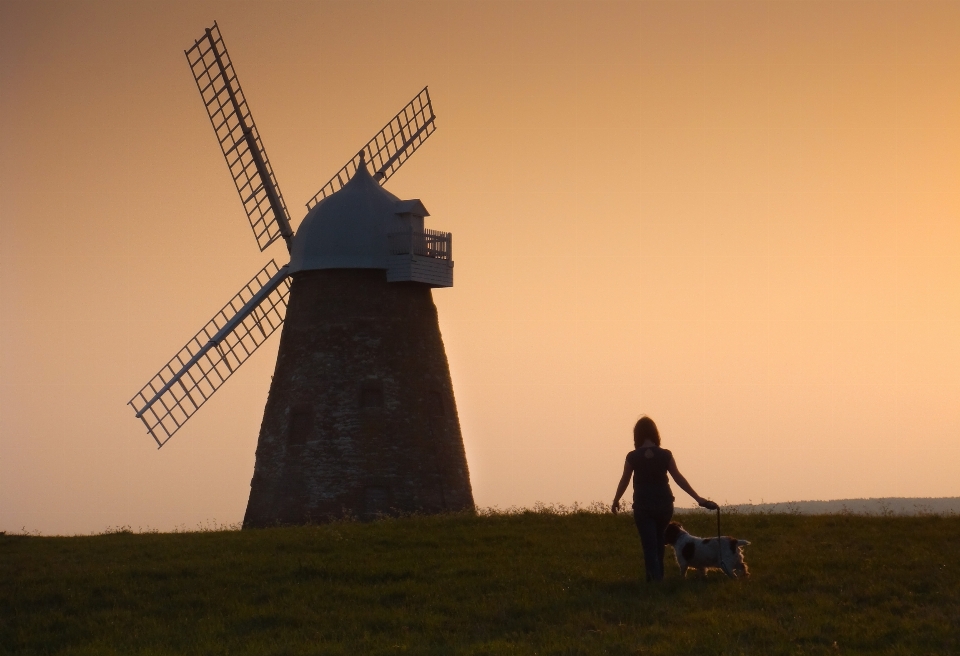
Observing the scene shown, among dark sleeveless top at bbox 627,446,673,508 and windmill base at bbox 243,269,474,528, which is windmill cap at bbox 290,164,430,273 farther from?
dark sleeveless top at bbox 627,446,673,508

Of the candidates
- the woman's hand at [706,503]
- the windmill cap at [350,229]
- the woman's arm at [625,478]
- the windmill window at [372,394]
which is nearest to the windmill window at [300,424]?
the windmill window at [372,394]

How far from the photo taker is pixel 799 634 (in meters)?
14.0

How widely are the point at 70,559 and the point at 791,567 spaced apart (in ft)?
40.7

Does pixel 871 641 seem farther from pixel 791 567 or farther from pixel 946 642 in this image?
pixel 791 567

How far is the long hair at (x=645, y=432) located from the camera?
16453mm

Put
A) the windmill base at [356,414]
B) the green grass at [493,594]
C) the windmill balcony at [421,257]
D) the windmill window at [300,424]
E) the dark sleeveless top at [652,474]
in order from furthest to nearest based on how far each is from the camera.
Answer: the windmill balcony at [421,257], the windmill window at [300,424], the windmill base at [356,414], the dark sleeveless top at [652,474], the green grass at [493,594]

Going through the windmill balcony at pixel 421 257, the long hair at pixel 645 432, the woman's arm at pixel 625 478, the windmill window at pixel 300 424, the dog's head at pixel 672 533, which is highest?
the windmill balcony at pixel 421 257

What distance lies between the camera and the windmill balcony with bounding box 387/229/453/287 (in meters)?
33.4

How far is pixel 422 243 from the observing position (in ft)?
112

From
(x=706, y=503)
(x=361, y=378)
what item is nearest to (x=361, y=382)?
(x=361, y=378)

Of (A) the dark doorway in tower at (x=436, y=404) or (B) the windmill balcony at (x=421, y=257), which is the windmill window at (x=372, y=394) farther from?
(B) the windmill balcony at (x=421, y=257)

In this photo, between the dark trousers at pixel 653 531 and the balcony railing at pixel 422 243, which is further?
the balcony railing at pixel 422 243

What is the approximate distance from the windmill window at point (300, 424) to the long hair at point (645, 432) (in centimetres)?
1722

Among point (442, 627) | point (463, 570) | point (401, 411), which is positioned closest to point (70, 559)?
point (463, 570)
